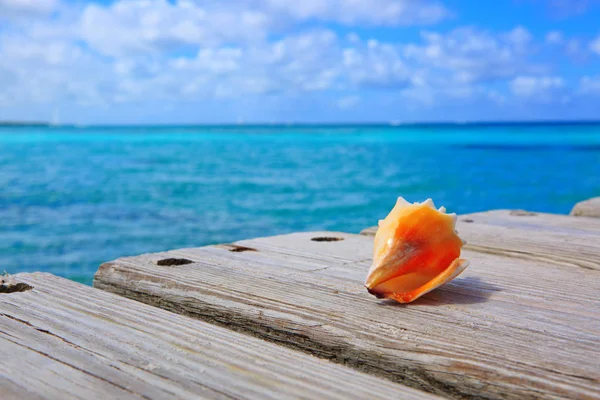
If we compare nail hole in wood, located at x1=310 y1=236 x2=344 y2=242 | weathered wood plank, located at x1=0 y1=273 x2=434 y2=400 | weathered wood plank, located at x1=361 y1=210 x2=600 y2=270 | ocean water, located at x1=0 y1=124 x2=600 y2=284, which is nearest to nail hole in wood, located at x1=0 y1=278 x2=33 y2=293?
weathered wood plank, located at x1=0 y1=273 x2=434 y2=400

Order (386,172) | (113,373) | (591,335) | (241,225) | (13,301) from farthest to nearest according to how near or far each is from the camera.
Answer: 1. (386,172)
2. (241,225)
3. (13,301)
4. (591,335)
5. (113,373)

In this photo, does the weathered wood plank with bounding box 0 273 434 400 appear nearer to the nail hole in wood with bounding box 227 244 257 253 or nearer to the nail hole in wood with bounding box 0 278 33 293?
the nail hole in wood with bounding box 0 278 33 293

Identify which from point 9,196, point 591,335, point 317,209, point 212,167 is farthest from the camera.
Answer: point 212,167

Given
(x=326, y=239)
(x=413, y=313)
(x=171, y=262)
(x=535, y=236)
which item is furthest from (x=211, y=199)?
(x=413, y=313)

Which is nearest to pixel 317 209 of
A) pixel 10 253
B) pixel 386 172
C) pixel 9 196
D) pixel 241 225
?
pixel 241 225

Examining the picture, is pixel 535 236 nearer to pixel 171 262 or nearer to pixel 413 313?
pixel 413 313

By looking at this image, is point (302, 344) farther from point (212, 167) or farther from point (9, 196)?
point (212, 167)
